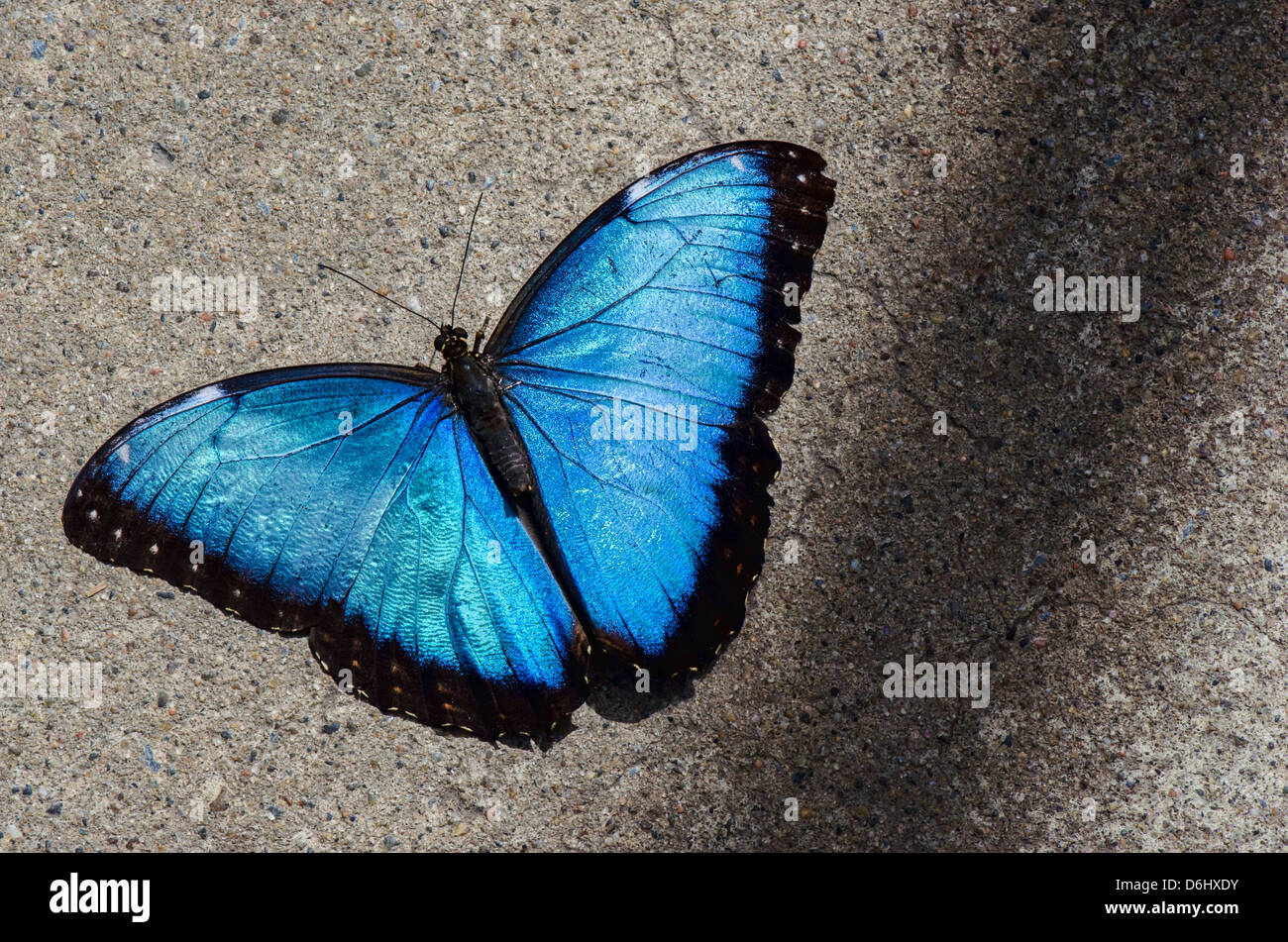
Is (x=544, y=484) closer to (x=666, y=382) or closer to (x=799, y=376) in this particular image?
(x=666, y=382)

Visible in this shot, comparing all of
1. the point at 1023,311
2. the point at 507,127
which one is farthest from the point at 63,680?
the point at 1023,311

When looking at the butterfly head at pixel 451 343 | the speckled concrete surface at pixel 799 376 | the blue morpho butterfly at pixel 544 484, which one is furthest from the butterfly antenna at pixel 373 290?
the blue morpho butterfly at pixel 544 484

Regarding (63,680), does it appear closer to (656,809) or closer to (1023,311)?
(656,809)

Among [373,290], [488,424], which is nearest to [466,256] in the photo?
[373,290]

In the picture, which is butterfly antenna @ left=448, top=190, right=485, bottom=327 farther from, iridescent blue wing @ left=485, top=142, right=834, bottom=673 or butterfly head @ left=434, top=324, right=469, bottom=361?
iridescent blue wing @ left=485, top=142, right=834, bottom=673

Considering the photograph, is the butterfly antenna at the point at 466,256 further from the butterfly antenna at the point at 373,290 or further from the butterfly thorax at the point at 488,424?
the butterfly thorax at the point at 488,424

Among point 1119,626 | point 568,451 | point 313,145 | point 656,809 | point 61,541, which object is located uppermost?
point 313,145
